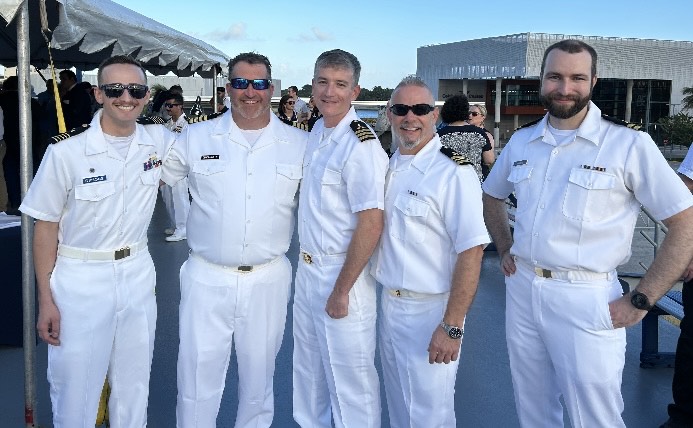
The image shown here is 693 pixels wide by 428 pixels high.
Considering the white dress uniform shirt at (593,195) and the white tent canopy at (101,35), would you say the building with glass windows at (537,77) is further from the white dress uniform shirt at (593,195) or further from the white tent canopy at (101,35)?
the white dress uniform shirt at (593,195)

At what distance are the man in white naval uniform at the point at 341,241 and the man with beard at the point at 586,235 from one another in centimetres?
65

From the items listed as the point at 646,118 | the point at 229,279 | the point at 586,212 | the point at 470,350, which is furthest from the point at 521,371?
the point at 646,118

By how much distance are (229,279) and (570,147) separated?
1.55 m

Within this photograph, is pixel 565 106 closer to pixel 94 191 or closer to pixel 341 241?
pixel 341 241

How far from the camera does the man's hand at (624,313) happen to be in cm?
226

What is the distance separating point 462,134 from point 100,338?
13.6ft

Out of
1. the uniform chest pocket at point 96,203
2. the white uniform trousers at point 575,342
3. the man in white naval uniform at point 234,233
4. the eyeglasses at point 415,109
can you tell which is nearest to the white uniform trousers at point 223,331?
the man in white naval uniform at point 234,233

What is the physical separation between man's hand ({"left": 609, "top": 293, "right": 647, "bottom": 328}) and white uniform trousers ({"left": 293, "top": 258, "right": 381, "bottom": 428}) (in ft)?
3.21

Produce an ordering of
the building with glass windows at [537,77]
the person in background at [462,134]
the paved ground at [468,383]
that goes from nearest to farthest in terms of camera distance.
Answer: the paved ground at [468,383] < the person in background at [462,134] < the building with glass windows at [537,77]

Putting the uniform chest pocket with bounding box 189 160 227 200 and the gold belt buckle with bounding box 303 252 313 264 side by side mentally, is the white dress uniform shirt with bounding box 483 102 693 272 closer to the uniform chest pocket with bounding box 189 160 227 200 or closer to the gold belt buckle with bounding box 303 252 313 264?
the gold belt buckle with bounding box 303 252 313 264

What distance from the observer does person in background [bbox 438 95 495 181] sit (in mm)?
5871

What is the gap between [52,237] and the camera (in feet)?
8.27

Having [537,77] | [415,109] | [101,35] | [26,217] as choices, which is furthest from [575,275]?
[537,77]

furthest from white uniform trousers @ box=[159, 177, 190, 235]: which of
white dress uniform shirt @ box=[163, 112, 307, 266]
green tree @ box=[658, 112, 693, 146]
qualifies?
green tree @ box=[658, 112, 693, 146]
